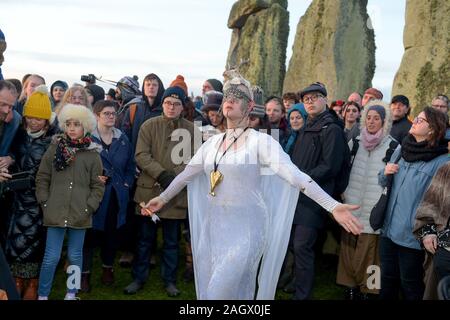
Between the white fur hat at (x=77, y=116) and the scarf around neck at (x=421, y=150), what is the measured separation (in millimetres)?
2947

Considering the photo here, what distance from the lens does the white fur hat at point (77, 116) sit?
19.1 ft

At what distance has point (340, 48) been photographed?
1666 centimetres

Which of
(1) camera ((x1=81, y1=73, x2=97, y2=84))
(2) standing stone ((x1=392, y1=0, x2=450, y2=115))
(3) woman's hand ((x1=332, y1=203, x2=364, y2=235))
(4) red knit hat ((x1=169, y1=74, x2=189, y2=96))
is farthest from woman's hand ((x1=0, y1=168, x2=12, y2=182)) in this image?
(2) standing stone ((x1=392, y1=0, x2=450, y2=115))

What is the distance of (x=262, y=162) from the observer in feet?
15.2

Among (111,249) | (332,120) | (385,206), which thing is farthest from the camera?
(111,249)

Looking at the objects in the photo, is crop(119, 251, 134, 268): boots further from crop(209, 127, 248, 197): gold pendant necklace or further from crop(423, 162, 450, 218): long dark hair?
crop(423, 162, 450, 218): long dark hair

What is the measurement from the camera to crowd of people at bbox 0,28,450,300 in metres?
4.58

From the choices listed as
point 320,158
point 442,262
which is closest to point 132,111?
point 320,158

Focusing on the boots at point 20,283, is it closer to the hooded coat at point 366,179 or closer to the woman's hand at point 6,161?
the woman's hand at point 6,161

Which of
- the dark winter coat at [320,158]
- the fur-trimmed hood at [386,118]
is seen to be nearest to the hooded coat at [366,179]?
the fur-trimmed hood at [386,118]
